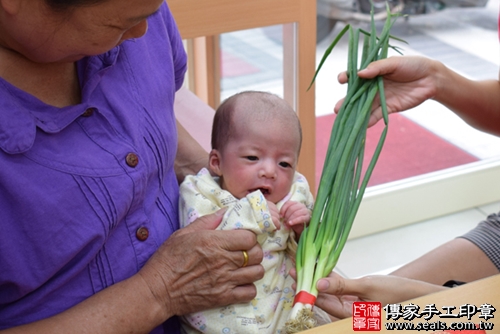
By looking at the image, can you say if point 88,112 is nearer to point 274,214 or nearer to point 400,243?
point 274,214

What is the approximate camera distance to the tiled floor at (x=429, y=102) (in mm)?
2773

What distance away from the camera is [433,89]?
1.60 metres

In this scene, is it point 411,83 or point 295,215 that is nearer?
point 295,215

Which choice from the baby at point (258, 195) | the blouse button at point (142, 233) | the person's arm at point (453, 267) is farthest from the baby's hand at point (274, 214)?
the person's arm at point (453, 267)

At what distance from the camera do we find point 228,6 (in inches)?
72.6

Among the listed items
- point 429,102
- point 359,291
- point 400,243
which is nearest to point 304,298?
point 359,291

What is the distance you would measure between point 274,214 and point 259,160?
130mm

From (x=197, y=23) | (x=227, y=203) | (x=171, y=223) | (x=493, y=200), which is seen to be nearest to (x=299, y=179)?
(x=227, y=203)

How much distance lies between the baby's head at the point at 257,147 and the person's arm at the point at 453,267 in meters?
0.54

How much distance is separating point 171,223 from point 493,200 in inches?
86.3

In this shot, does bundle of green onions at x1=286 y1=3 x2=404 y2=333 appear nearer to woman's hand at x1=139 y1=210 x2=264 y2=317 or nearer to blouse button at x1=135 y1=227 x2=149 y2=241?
woman's hand at x1=139 y1=210 x2=264 y2=317

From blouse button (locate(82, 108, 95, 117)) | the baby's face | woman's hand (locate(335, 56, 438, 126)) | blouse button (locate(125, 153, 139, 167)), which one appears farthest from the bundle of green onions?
blouse button (locate(82, 108, 95, 117))

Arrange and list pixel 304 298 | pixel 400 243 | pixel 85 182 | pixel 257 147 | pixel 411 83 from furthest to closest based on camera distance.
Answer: pixel 400 243
pixel 411 83
pixel 257 147
pixel 304 298
pixel 85 182

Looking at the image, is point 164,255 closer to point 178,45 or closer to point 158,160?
point 158,160
